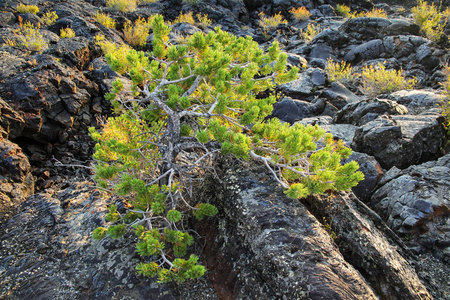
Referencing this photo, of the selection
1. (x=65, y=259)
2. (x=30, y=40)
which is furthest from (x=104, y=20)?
(x=65, y=259)

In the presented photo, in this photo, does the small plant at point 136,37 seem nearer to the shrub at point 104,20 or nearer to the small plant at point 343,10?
the shrub at point 104,20

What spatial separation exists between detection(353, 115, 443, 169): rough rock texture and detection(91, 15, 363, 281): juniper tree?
2142mm

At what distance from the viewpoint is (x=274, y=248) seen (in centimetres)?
266

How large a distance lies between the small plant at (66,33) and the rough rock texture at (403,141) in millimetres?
11930

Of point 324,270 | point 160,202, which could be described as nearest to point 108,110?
point 160,202

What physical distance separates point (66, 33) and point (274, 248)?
12.3 meters

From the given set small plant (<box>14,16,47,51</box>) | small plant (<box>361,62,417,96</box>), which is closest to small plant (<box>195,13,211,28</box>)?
small plant (<box>14,16,47,51</box>)

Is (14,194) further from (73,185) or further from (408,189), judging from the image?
(408,189)

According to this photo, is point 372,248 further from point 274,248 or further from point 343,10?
point 343,10

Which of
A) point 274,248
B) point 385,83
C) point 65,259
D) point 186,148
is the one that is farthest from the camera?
point 385,83

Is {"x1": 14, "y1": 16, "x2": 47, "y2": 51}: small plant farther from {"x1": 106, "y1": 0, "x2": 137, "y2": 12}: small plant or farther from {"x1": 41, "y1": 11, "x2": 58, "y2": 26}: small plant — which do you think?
{"x1": 106, "y1": 0, "x2": 137, "y2": 12}: small plant

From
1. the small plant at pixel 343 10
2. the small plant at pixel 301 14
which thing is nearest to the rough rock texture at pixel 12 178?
the small plant at pixel 301 14

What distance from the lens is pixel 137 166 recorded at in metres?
3.89

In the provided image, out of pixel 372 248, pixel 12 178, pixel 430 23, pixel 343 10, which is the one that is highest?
pixel 343 10
